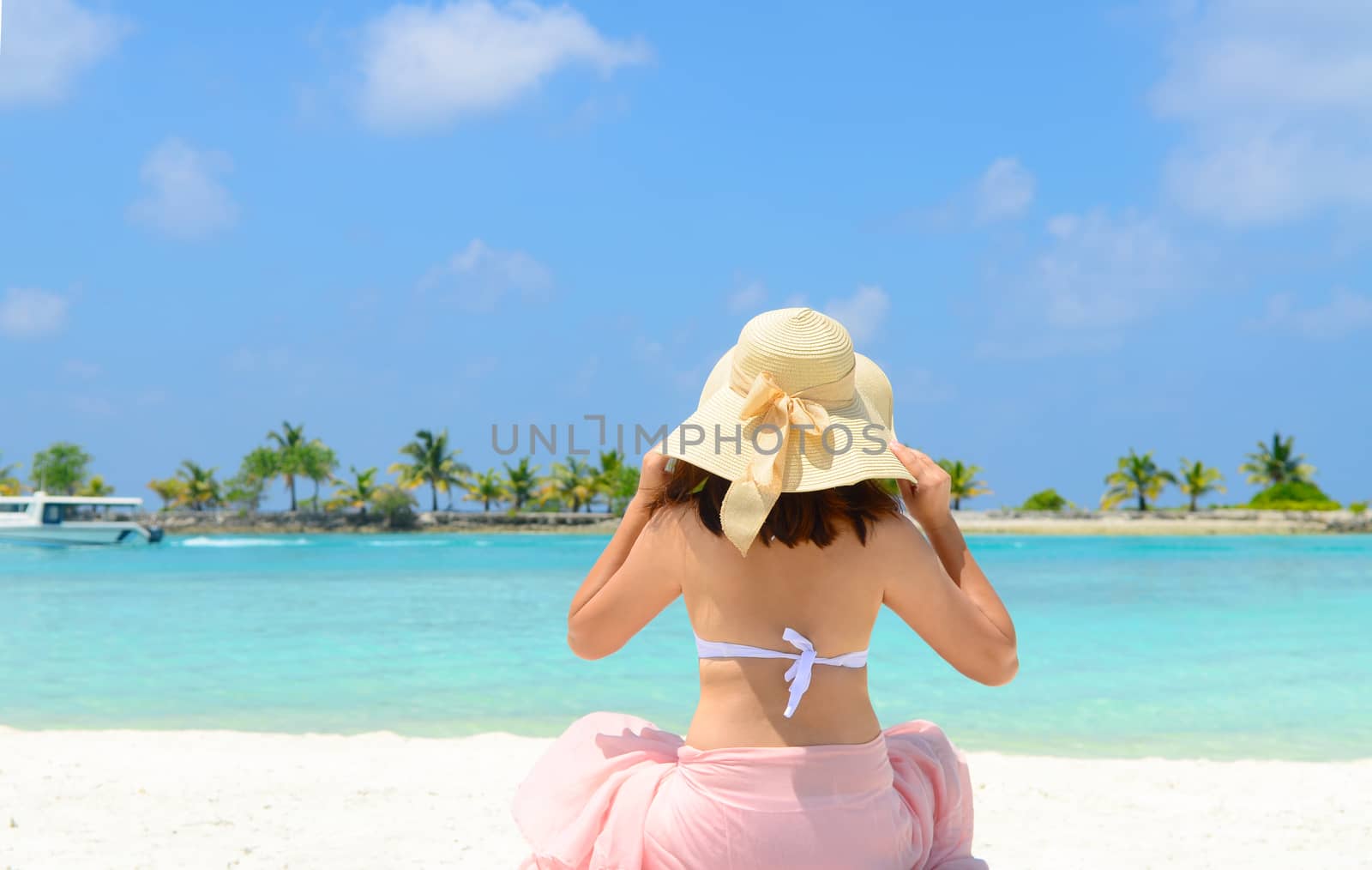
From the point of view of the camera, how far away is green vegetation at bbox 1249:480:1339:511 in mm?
53312

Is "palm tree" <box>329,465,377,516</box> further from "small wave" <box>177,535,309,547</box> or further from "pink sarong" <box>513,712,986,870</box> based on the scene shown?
"pink sarong" <box>513,712,986,870</box>

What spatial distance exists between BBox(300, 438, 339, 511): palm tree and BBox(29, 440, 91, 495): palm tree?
39.3 feet

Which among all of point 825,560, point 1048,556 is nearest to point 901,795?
point 825,560

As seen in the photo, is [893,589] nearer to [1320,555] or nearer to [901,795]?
[901,795]

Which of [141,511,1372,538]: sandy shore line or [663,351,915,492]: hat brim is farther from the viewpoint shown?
[141,511,1372,538]: sandy shore line

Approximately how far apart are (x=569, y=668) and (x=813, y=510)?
7.17 meters

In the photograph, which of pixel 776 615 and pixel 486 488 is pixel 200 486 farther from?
pixel 776 615

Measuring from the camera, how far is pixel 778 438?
1806 millimetres

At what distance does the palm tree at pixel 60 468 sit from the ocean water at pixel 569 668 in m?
49.0

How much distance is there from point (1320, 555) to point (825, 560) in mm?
33734

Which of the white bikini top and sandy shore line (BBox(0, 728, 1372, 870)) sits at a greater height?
the white bikini top

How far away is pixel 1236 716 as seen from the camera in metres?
6.82

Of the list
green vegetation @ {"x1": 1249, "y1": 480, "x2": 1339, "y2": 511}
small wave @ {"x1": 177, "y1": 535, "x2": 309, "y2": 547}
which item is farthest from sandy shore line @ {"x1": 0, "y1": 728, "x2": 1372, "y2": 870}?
green vegetation @ {"x1": 1249, "y1": 480, "x2": 1339, "y2": 511}

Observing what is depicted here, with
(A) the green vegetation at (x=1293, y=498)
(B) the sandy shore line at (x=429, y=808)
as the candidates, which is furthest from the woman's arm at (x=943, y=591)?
(A) the green vegetation at (x=1293, y=498)
